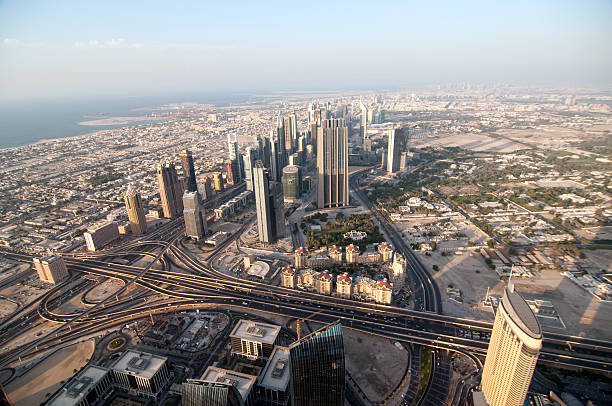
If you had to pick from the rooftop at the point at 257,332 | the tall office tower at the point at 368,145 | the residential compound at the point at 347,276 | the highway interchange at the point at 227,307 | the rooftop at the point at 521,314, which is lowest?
the highway interchange at the point at 227,307

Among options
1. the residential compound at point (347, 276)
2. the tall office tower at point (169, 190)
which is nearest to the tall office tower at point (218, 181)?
the tall office tower at point (169, 190)

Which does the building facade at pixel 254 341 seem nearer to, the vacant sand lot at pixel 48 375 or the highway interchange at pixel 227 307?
the highway interchange at pixel 227 307

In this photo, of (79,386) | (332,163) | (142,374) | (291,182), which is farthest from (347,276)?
(291,182)

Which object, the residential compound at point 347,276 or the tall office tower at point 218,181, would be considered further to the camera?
the tall office tower at point 218,181

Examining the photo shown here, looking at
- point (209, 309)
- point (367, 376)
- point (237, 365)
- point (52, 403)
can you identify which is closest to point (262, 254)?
point (209, 309)

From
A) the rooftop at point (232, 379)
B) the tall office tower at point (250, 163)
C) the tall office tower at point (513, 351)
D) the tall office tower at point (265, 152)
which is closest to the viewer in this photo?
the tall office tower at point (513, 351)

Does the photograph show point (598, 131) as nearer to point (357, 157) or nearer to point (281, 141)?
point (357, 157)
